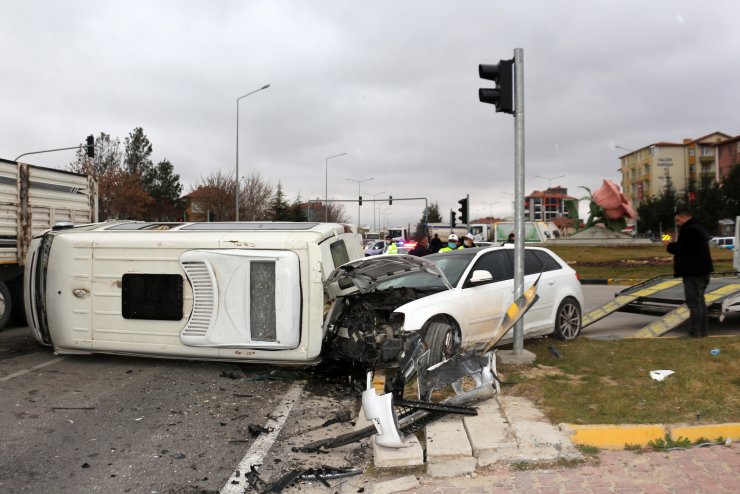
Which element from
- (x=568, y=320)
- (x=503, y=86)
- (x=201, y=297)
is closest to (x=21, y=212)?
(x=201, y=297)

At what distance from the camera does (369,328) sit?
21.4 feet

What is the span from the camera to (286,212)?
55.2m

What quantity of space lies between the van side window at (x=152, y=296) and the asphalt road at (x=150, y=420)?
2.29 ft

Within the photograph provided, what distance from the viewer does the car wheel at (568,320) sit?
816 centimetres

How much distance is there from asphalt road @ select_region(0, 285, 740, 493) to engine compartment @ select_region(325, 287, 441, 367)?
1.30ft

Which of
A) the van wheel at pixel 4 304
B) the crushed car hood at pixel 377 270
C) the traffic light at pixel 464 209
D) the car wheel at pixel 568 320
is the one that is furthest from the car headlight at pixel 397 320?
the traffic light at pixel 464 209

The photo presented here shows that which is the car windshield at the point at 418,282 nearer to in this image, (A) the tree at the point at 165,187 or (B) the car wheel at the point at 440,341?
(B) the car wheel at the point at 440,341

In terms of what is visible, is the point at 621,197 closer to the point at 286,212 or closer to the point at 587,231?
the point at 587,231

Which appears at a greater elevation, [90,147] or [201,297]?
[90,147]

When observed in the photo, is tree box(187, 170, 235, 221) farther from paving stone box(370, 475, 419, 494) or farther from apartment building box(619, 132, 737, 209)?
apartment building box(619, 132, 737, 209)

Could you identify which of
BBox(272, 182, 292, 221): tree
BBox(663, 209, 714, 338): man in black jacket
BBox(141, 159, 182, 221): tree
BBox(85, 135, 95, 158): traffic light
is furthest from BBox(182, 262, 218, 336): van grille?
BBox(141, 159, 182, 221): tree

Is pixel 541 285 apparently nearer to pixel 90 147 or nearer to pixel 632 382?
pixel 632 382

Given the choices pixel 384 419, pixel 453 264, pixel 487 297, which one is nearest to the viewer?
pixel 384 419

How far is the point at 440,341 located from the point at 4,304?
7771 mm
